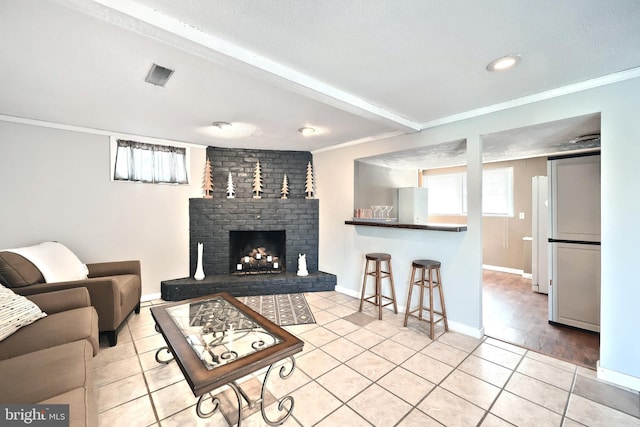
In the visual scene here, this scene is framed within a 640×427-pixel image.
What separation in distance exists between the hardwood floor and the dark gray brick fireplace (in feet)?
7.16

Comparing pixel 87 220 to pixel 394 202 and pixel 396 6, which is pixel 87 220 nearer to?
pixel 396 6

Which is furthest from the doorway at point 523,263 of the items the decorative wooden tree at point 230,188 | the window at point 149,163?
the window at point 149,163

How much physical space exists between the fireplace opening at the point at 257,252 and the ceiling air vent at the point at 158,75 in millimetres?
2592

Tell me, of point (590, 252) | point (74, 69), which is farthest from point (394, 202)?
point (74, 69)

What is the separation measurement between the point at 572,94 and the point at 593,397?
7.31ft

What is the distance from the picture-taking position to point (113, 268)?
3.05m

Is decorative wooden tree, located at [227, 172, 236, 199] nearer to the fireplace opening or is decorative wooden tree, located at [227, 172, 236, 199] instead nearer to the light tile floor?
the fireplace opening

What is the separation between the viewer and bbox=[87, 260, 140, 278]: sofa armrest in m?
2.95

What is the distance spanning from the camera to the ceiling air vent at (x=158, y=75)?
1.79 metres

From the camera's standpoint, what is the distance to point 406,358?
88.9 inches

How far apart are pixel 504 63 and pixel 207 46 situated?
188 cm

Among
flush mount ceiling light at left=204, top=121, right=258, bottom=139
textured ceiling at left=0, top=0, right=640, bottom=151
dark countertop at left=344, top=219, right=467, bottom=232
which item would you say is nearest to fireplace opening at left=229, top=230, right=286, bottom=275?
dark countertop at left=344, top=219, right=467, bottom=232

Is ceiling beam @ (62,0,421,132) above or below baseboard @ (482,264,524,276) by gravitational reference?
above

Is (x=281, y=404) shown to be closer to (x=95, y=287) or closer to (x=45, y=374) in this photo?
(x=45, y=374)
